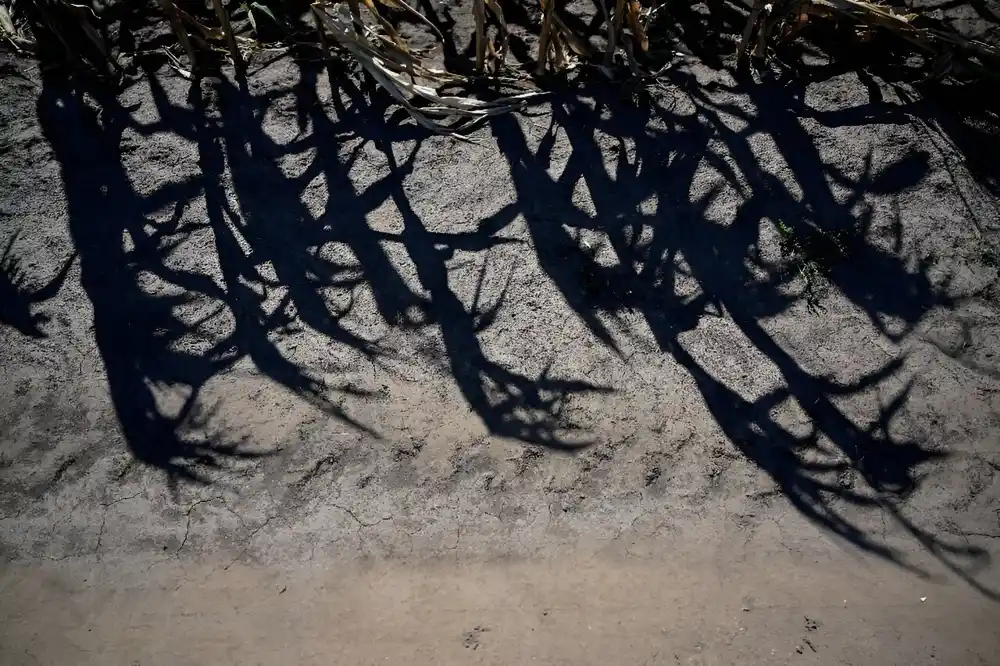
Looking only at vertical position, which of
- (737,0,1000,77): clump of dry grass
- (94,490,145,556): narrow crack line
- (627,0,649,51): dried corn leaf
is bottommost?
(94,490,145,556): narrow crack line

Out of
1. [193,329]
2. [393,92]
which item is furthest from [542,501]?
[393,92]

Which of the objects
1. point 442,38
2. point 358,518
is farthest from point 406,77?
point 358,518

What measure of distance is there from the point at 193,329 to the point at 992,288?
13.4 feet

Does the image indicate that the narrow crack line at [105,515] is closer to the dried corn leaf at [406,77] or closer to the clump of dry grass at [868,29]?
the dried corn leaf at [406,77]

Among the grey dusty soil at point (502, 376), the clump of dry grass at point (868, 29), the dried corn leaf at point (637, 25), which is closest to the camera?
the grey dusty soil at point (502, 376)

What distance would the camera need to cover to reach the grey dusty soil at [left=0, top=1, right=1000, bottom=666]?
287 centimetres

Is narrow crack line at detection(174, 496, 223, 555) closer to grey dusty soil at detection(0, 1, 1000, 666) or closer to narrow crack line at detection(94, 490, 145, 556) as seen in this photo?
grey dusty soil at detection(0, 1, 1000, 666)

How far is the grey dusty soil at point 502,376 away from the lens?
113 inches

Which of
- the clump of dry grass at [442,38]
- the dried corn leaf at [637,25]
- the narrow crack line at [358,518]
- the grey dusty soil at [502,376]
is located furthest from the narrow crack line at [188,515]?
the dried corn leaf at [637,25]

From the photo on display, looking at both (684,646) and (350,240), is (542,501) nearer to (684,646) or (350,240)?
(684,646)

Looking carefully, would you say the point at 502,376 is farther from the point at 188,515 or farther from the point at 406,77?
the point at 406,77

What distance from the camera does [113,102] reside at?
4.11m

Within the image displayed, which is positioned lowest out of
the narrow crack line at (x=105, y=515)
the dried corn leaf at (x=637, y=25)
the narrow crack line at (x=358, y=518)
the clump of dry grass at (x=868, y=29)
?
the narrow crack line at (x=358, y=518)

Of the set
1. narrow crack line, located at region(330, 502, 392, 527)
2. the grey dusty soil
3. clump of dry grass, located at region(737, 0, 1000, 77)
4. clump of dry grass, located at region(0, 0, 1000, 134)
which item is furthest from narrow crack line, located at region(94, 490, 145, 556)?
clump of dry grass, located at region(737, 0, 1000, 77)
